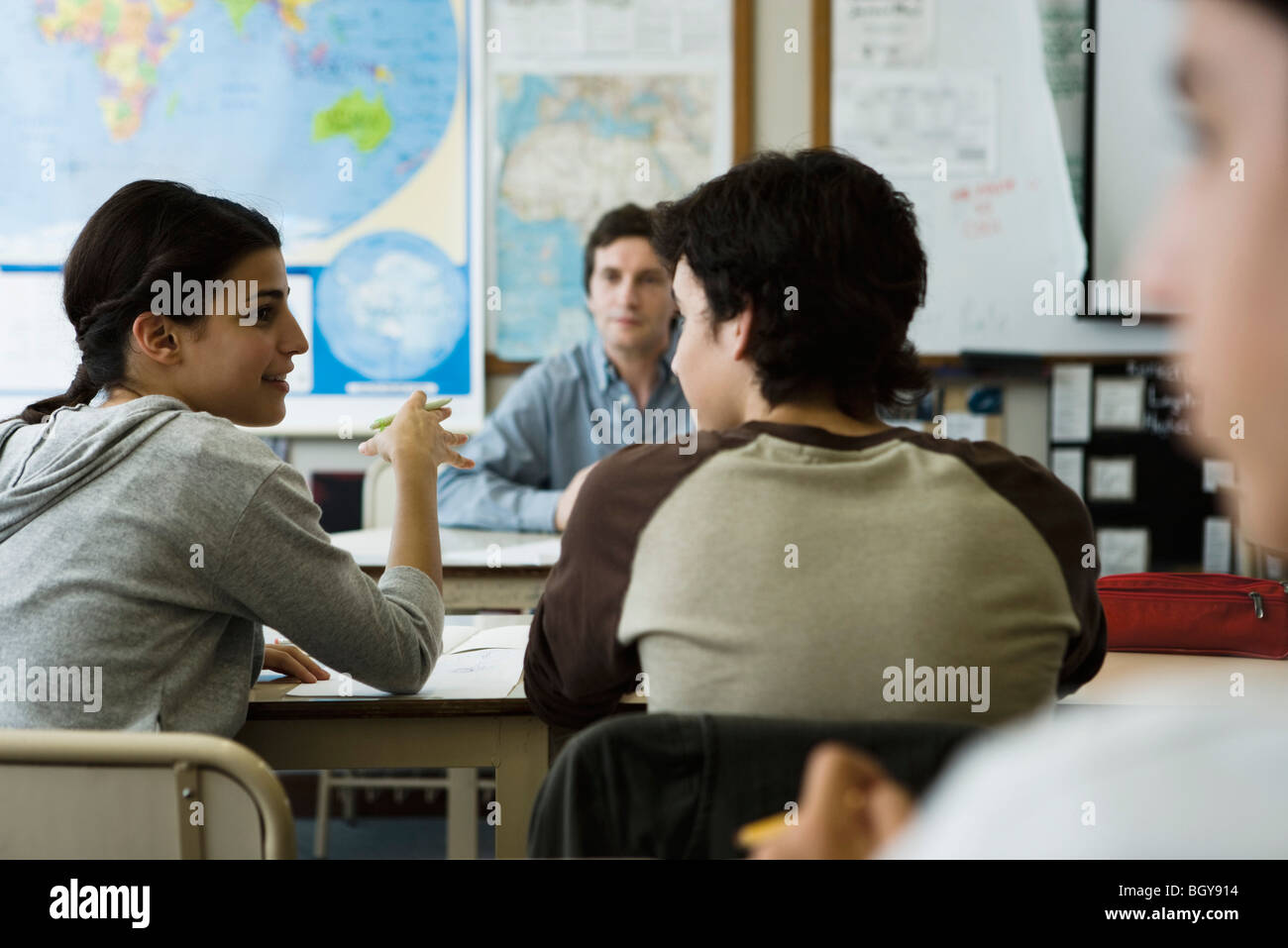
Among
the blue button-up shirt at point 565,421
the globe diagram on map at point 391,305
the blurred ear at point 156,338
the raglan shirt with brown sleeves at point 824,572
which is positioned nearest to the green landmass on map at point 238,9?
the globe diagram on map at point 391,305

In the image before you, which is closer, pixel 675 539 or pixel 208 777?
pixel 208 777

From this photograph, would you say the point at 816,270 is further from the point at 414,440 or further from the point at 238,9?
the point at 238,9

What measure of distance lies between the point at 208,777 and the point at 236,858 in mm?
85

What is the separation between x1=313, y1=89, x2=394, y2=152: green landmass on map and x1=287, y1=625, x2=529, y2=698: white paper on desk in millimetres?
2137

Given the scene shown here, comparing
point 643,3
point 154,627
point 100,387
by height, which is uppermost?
point 643,3

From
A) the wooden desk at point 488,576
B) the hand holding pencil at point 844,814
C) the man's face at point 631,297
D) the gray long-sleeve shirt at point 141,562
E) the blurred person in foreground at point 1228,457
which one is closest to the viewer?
the blurred person in foreground at point 1228,457

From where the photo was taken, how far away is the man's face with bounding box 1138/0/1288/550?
41 cm

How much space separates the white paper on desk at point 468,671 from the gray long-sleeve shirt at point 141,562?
18 cm

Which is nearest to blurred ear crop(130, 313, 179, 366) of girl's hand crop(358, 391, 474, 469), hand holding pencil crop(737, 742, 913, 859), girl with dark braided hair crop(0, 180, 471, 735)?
girl with dark braided hair crop(0, 180, 471, 735)

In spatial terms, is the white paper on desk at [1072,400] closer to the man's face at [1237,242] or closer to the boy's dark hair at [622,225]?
the boy's dark hair at [622,225]

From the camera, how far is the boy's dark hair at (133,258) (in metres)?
1.27

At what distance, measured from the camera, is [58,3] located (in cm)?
340
